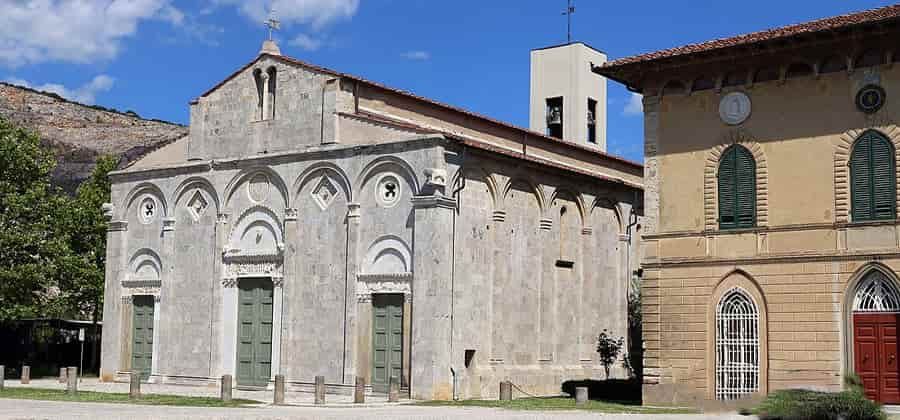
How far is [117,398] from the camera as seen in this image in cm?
2733

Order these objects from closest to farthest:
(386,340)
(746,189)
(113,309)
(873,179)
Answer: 1. (873,179)
2. (746,189)
3. (386,340)
4. (113,309)

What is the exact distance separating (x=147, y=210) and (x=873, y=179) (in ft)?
76.9

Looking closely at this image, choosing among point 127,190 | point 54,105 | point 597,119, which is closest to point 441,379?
point 127,190

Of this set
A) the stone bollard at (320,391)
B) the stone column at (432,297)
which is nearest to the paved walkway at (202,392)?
the stone bollard at (320,391)

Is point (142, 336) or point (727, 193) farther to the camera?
point (142, 336)

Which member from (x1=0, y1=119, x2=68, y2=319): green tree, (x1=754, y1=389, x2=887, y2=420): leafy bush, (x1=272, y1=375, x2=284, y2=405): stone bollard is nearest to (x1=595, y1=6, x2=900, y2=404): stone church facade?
(x1=754, y1=389, x2=887, y2=420): leafy bush

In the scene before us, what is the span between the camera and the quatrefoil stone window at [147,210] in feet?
117

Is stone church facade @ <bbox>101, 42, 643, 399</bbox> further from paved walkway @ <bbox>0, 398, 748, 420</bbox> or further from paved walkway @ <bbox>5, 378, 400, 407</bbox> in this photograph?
paved walkway @ <bbox>0, 398, 748, 420</bbox>

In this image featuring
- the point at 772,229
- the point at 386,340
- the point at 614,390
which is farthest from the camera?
the point at 614,390

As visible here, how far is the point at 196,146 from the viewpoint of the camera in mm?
34656

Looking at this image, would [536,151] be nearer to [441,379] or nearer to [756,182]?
[441,379]

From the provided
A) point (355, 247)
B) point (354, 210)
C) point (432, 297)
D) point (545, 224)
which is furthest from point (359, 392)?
point (545, 224)

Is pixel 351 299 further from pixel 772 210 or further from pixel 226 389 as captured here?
pixel 772 210

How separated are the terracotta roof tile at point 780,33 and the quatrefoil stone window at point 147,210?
56.7 ft
